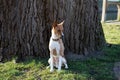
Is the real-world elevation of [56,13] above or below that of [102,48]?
above

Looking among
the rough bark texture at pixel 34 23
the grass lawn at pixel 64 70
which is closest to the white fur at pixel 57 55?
the grass lawn at pixel 64 70

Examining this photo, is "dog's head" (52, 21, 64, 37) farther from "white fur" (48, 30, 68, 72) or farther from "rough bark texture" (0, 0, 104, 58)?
"rough bark texture" (0, 0, 104, 58)

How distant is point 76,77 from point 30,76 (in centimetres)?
91

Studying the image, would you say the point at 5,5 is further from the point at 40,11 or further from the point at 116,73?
the point at 116,73

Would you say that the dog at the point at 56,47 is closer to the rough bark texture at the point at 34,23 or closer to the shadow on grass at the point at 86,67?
the shadow on grass at the point at 86,67

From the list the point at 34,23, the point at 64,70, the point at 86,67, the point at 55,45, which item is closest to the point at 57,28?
the point at 55,45

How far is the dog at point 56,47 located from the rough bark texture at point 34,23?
0.74 m

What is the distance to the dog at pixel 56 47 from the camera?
6.70 metres

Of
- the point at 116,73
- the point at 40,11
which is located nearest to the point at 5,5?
the point at 40,11

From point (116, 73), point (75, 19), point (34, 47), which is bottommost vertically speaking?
point (116, 73)

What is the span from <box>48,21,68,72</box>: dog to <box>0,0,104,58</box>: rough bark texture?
0.74 meters

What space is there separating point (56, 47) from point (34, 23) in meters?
1.00

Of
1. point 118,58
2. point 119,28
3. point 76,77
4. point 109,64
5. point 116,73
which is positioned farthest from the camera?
point 119,28

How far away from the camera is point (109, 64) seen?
7852 millimetres
